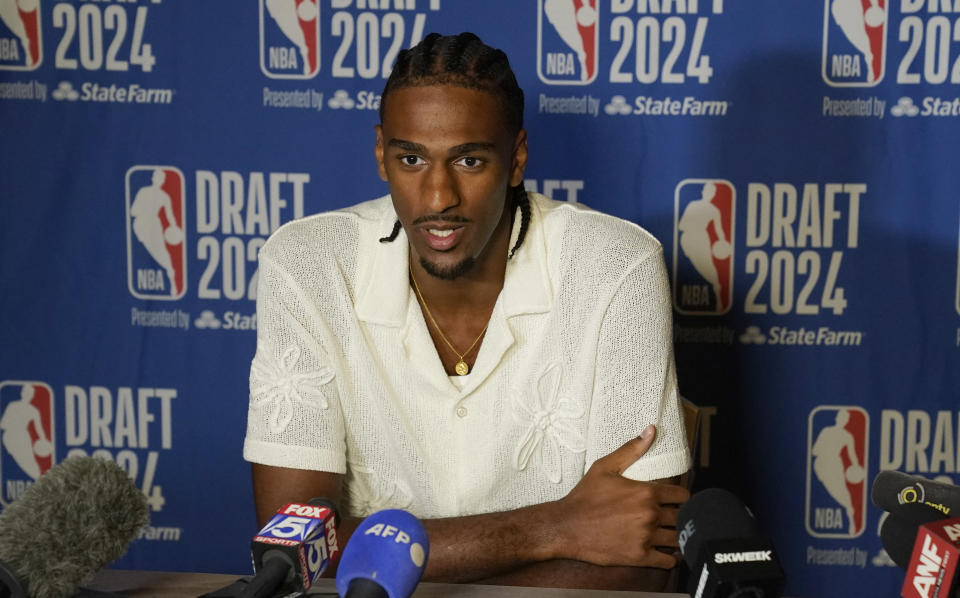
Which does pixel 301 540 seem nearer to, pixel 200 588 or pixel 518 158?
pixel 200 588

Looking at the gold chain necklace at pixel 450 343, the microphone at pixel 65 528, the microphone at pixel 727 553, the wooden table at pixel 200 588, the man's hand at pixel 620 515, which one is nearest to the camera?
the microphone at pixel 727 553

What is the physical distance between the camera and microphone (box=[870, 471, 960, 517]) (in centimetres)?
101

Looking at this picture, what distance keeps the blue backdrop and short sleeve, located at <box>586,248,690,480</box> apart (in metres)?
0.78

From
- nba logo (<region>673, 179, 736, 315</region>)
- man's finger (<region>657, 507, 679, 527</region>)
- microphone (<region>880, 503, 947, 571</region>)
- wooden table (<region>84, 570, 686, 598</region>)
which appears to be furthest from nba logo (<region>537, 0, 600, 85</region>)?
microphone (<region>880, 503, 947, 571</region>)

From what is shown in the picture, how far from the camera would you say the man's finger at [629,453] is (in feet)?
5.45

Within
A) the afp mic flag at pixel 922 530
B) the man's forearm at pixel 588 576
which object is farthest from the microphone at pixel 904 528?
the man's forearm at pixel 588 576

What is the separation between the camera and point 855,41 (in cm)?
237

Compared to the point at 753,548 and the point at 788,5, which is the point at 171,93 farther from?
the point at 753,548

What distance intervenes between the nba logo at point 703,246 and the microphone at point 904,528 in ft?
4.66

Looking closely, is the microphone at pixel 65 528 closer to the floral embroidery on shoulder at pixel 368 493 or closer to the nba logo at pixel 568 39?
the floral embroidery on shoulder at pixel 368 493

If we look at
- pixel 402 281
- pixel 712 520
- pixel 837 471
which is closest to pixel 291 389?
pixel 402 281

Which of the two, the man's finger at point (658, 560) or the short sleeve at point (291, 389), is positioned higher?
the short sleeve at point (291, 389)

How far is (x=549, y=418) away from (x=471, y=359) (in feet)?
0.60

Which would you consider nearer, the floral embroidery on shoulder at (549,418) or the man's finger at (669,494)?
the man's finger at (669,494)
